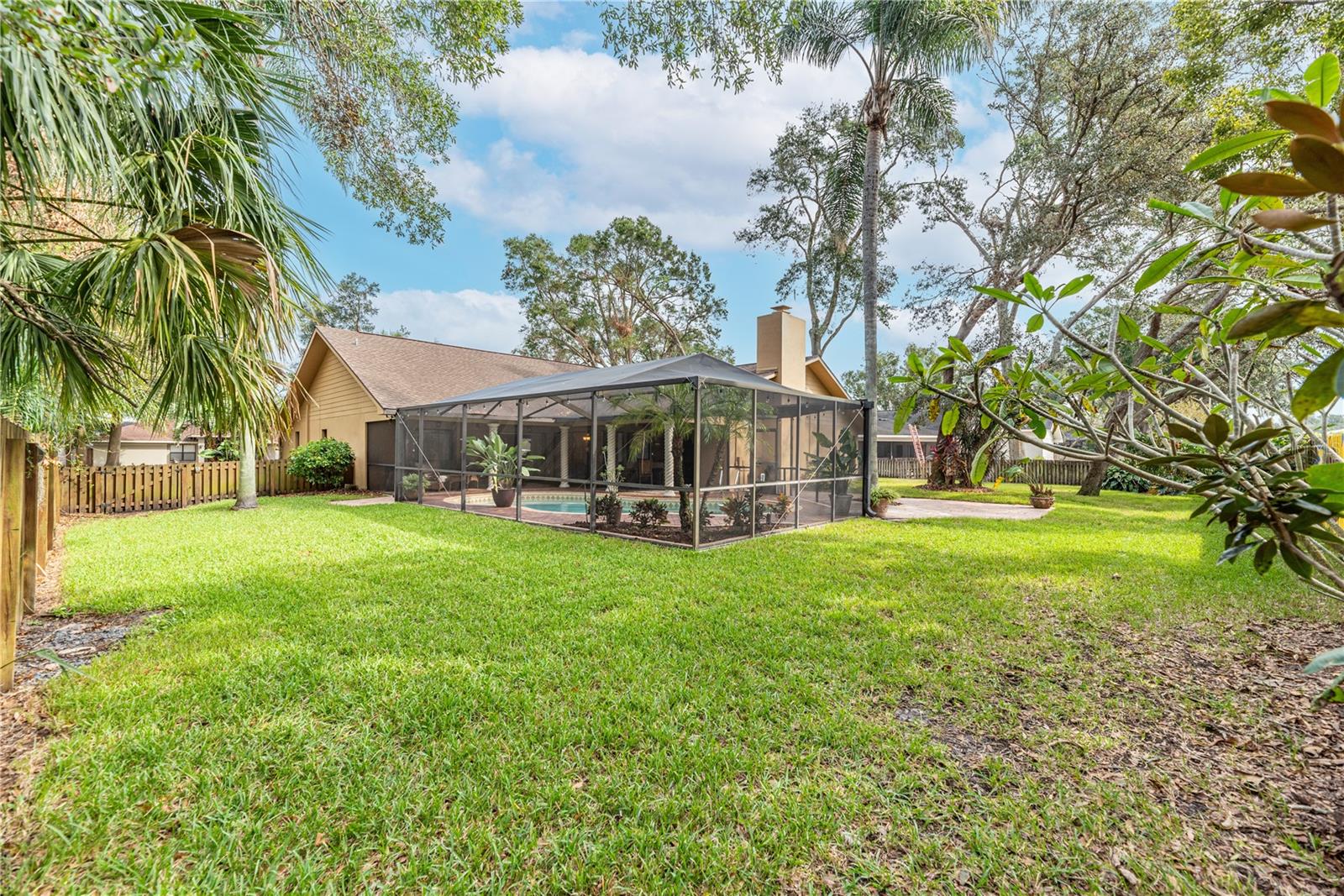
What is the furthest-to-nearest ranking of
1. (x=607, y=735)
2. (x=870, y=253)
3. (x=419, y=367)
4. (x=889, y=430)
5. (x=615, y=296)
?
1. (x=889, y=430)
2. (x=615, y=296)
3. (x=419, y=367)
4. (x=870, y=253)
5. (x=607, y=735)

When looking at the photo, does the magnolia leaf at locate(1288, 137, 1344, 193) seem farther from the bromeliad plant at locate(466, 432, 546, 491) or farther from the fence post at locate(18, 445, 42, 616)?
the bromeliad plant at locate(466, 432, 546, 491)

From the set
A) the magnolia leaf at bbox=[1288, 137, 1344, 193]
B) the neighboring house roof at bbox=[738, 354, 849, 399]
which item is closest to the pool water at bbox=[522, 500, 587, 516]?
the neighboring house roof at bbox=[738, 354, 849, 399]

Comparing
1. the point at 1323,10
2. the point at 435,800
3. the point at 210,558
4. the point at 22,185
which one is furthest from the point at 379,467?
the point at 1323,10

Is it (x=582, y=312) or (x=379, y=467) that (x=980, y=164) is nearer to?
(x=582, y=312)

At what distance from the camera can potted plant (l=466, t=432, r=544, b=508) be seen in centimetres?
1053

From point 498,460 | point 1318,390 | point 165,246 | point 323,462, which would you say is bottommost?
point 323,462

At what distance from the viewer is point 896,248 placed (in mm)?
18859

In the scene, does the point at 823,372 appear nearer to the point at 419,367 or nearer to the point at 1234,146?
the point at 419,367

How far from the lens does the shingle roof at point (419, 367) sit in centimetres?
1453

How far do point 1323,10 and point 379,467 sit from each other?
18.5 metres

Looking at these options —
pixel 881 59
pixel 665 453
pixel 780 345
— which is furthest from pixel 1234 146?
pixel 780 345

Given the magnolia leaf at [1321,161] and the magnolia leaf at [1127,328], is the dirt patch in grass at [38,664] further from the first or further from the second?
the magnolia leaf at [1127,328]

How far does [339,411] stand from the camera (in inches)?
618

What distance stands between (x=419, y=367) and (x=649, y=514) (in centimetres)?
1148
